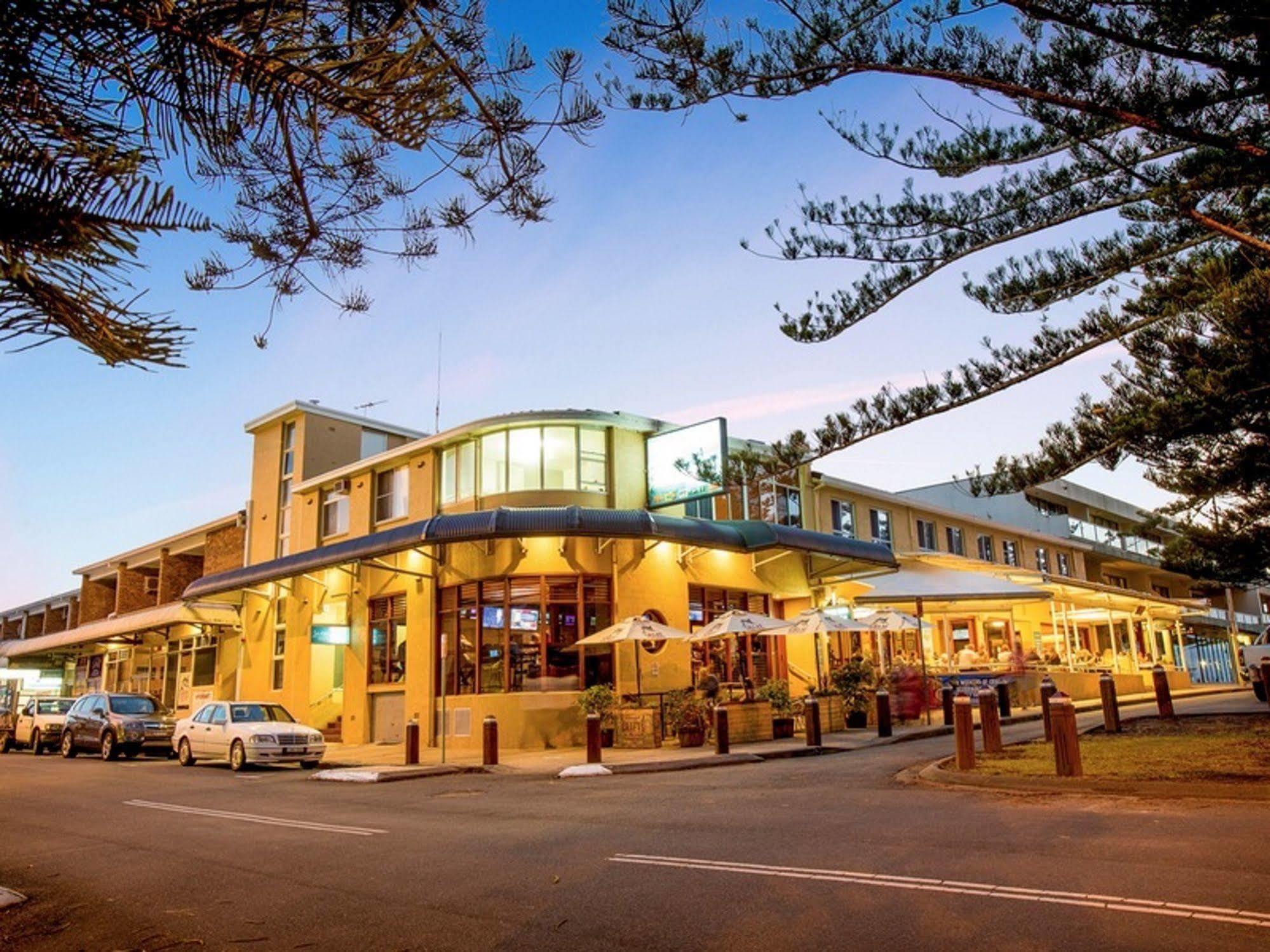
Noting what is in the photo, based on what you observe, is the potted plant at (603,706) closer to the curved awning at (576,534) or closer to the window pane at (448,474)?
the curved awning at (576,534)

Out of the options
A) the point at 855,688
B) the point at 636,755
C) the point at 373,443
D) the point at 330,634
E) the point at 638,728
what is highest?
the point at 373,443

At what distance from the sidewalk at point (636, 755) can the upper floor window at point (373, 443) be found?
12783 mm

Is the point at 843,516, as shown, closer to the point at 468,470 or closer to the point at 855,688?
the point at 855,688

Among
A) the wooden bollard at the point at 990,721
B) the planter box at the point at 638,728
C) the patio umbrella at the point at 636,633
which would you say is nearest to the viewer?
the wooden bollard at the point at 990,721

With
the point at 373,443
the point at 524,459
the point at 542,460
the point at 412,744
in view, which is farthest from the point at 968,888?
the point at 373,443

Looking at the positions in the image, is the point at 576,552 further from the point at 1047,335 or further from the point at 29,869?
the point at 29,869

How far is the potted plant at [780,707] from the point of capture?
21766mm

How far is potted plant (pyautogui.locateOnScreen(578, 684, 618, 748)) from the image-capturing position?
2139 centimetres

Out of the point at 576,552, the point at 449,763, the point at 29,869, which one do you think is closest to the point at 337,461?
the point at 576,552

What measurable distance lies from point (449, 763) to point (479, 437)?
8981 mm

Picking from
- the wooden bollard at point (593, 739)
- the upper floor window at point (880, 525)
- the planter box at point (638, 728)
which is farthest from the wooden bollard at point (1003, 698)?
the wooden bollard at point (593, 739)

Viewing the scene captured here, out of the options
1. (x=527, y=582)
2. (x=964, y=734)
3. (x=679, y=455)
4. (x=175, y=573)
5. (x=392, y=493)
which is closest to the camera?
(x=964, y=734)

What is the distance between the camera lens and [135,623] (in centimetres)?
3428

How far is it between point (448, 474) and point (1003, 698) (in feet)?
52.0
